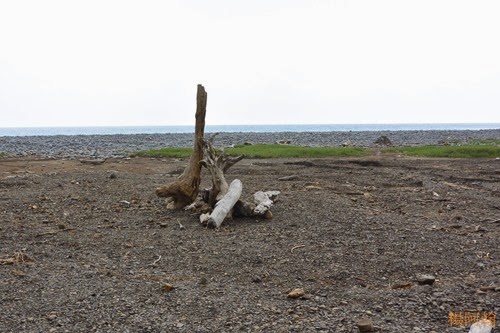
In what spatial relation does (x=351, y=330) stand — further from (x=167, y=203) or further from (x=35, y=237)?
(x=167, y=203)

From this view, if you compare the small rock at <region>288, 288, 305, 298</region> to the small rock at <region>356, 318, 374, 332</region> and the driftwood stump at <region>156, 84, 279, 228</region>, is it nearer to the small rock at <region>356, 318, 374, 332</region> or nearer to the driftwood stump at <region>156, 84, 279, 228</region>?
the small rock at <region>356, 318, 374, 332</region>

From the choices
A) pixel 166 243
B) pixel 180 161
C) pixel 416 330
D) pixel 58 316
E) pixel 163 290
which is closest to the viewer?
pixel 416 330

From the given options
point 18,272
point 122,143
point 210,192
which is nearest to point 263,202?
point 210,192

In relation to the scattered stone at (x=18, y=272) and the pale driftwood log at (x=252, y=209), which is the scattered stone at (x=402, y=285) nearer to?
the pale driftwood log at (x=252, y=209)

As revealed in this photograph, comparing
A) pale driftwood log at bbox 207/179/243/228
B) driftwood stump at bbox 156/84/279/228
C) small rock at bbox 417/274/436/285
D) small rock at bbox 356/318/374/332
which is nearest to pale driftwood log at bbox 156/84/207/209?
driftwood stump at bbox 156/84/279/228

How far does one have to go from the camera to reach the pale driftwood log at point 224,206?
31.4ft

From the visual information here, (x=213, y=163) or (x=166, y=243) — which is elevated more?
(x=213, y=163)

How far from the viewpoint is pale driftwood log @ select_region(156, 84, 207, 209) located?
1144 cm

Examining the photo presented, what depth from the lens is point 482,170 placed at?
1845 cm

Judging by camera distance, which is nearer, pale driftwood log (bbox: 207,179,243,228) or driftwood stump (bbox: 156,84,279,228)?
pale driftwood log (bbox: 207,179,243,228)

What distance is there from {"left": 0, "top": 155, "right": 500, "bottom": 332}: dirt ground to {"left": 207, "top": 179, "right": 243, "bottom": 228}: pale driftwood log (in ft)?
0.83

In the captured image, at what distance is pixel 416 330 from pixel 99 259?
5037 mm

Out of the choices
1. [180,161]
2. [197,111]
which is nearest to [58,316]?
[197,111]

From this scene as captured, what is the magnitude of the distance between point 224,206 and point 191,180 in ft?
6.53
